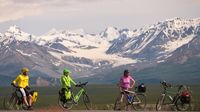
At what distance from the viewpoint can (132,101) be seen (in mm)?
37969

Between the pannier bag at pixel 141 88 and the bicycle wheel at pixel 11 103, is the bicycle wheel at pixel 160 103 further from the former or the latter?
the bicycle wheel at pixel 11 103

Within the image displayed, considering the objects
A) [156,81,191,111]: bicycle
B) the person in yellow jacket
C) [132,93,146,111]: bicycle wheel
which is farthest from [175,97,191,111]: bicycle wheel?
the person in yellow jacket

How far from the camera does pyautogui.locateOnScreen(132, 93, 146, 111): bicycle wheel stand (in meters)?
37.9

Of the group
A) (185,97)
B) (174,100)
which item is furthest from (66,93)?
(185,97)

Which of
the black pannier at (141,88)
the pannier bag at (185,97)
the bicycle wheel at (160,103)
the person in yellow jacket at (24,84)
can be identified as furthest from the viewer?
the black pannier at (141,88)

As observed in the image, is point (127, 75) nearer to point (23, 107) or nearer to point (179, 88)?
point (179, 88)

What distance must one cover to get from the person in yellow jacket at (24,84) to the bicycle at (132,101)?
5.73m

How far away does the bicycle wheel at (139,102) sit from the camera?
124ft

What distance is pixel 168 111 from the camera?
35.9 metres

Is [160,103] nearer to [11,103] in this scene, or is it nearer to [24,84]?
[24,84]

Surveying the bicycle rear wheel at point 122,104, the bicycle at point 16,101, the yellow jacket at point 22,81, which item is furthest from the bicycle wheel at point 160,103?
the yellow jacket at point 22,81

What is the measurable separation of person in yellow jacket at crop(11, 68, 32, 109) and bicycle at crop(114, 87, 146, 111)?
573cm

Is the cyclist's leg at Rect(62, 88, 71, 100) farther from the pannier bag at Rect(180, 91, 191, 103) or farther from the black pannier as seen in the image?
the pannier bag at Rect(180, 91, 191, 103)

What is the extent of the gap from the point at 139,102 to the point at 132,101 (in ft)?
1.50
